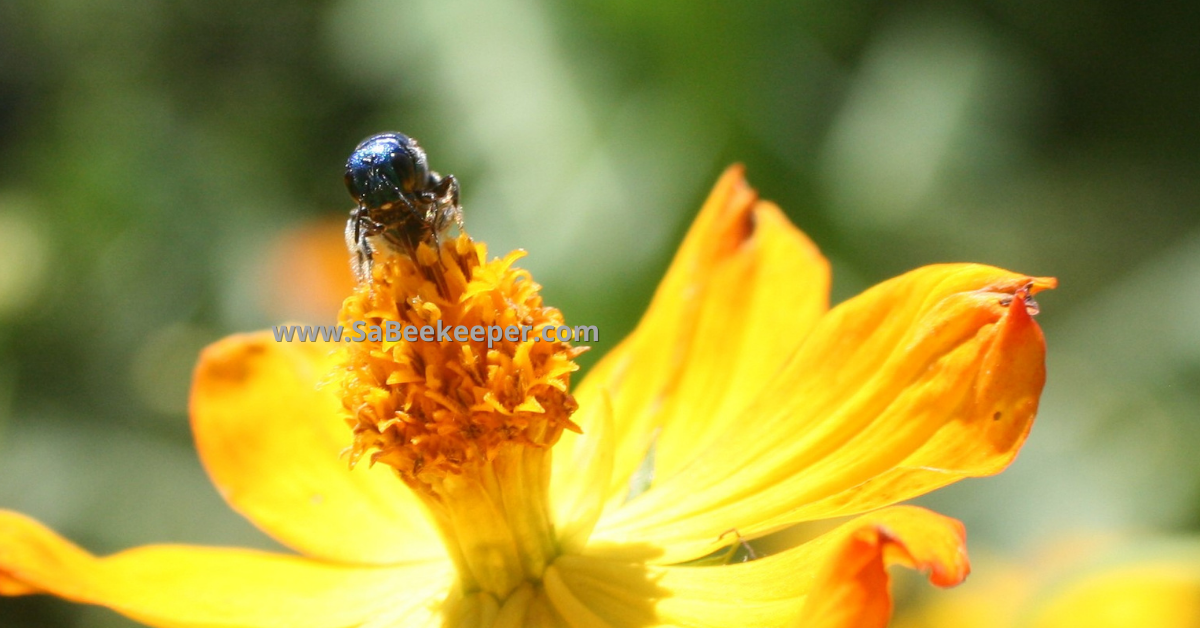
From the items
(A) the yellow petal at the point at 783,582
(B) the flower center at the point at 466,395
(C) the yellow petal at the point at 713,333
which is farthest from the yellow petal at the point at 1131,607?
(B) the flower center at the point at 466,395

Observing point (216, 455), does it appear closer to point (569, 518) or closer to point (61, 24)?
point (569, 518)

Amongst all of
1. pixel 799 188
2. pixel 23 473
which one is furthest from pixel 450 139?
pixel 23 473

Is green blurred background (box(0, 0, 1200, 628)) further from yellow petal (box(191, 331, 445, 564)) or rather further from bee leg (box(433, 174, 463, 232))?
bee leg (box(433, 174, 463, 232))

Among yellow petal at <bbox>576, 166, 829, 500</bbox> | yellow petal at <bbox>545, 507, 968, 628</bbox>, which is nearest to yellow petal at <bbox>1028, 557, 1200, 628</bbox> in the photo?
yellow petal at <bbox>576, 166, 829, 500</bbox>

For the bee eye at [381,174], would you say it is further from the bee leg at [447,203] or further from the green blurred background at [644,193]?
the green blurred background at [644,193]

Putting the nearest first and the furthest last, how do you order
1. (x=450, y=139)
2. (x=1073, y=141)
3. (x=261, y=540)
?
(x=261, y=540), (x=450, y=139), (x=1073, y=141)

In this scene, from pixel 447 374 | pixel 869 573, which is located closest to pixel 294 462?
pixel 447 374

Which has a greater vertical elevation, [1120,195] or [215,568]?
[1120,195]
